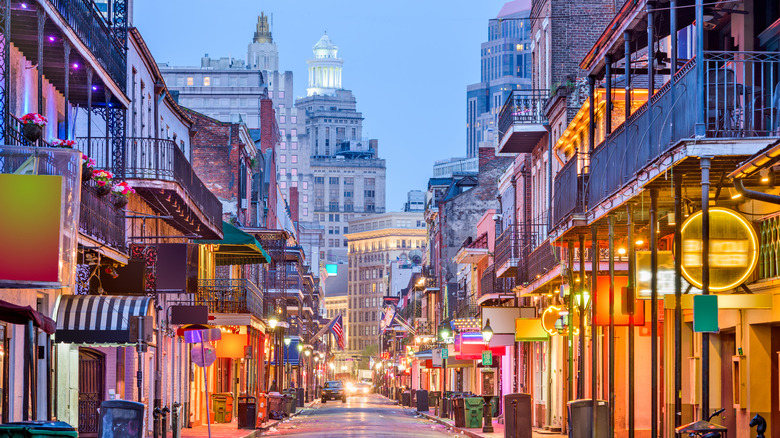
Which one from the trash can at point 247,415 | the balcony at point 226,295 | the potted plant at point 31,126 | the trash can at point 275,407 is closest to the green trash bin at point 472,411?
the trash can at point 247,415

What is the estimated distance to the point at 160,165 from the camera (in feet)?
103

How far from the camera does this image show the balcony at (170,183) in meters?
27.3

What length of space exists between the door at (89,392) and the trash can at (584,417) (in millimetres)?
11454

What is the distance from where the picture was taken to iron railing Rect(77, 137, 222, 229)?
2698cm

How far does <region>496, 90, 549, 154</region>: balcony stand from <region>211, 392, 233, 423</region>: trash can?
42.6ft

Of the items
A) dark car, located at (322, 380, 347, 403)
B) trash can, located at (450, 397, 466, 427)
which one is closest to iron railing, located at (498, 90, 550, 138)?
trash can, located at (450, 397, 466, 427)

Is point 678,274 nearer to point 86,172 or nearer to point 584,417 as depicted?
point 584,417

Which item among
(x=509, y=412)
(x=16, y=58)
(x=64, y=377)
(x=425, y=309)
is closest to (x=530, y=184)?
(x=509, y=412)

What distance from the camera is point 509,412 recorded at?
27.5 m

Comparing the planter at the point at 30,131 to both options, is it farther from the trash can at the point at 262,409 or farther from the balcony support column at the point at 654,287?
the trash can at the point at 262,409

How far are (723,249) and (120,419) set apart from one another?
847cm

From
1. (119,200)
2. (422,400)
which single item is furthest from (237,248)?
(422,400)

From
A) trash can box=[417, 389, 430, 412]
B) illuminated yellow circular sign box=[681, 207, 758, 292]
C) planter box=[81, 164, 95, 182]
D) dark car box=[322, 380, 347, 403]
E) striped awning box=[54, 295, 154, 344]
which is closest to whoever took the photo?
illuminated yellow circular sign box=[681, 207, 758, 292]

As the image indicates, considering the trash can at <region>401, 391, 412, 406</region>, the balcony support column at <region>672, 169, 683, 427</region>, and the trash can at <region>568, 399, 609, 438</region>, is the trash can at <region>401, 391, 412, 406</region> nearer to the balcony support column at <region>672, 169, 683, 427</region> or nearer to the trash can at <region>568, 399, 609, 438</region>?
the trash can at <region>568, 399, 609, 438</region>
